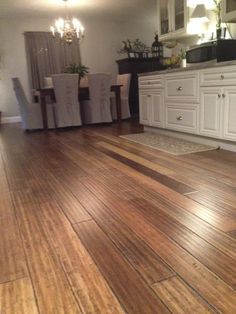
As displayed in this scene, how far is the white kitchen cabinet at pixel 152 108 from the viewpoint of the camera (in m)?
4.36

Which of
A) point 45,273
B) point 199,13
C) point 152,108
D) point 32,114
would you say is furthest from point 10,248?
point 32,114

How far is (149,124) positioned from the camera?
473cm

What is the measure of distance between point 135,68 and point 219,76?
192 inches

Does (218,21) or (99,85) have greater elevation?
(218,21)

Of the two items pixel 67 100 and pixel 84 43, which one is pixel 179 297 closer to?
pixel 67 100

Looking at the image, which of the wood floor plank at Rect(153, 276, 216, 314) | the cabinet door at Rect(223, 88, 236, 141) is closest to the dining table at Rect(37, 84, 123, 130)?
the cabinet door at Rect(223, 88, 236, 141)

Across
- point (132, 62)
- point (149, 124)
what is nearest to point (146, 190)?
point (149, 124)

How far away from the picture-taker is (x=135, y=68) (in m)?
7.77

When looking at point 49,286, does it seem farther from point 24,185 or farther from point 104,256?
point 24,185

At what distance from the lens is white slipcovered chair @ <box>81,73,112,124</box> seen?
5.71 meters

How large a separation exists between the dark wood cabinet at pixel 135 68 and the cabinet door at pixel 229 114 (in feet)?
15.8

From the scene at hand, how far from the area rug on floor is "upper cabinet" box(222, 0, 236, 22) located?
4.99ft

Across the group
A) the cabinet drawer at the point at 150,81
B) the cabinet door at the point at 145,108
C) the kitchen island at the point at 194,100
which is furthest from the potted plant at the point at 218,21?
the cabinet door at the point at 145,108

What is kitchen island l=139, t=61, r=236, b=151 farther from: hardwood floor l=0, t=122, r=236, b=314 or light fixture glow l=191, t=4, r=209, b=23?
light fixture glow l=191, t=4, r=209, b=23
